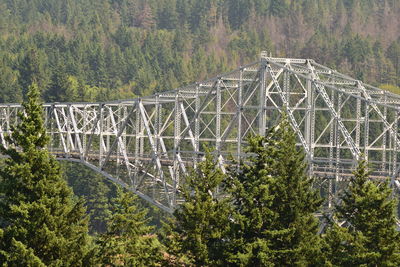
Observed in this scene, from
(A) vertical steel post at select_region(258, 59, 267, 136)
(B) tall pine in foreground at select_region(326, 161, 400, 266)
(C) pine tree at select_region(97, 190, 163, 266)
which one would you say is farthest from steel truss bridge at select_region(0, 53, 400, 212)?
(C) pine tree at select_region(97, 190, 163, 266)

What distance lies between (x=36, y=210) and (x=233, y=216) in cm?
818

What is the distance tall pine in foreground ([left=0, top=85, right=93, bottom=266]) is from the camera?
4328 cm

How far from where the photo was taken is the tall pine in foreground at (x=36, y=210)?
142 ft

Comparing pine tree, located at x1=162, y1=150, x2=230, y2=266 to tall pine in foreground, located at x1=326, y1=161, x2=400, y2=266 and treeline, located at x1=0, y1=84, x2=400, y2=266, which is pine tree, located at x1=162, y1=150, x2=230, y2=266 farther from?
tall pine in foreground, located at x1=326, y1=161, x2=400, y2=266

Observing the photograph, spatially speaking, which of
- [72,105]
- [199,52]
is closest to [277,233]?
[72,105]

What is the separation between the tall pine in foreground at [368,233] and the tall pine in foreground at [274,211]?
4.63 feet

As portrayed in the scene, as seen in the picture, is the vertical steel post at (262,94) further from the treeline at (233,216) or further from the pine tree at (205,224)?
the pine tree at (205,224)

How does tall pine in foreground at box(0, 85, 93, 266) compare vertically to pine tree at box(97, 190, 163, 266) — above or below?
above

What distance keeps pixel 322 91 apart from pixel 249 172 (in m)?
8.16

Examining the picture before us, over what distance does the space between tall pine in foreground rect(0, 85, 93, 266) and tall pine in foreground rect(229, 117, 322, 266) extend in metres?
6.89

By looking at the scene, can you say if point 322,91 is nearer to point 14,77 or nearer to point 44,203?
point 44,203

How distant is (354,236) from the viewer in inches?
1629

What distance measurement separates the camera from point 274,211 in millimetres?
44062

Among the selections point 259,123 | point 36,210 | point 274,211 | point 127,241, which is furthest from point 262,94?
point 36,210
